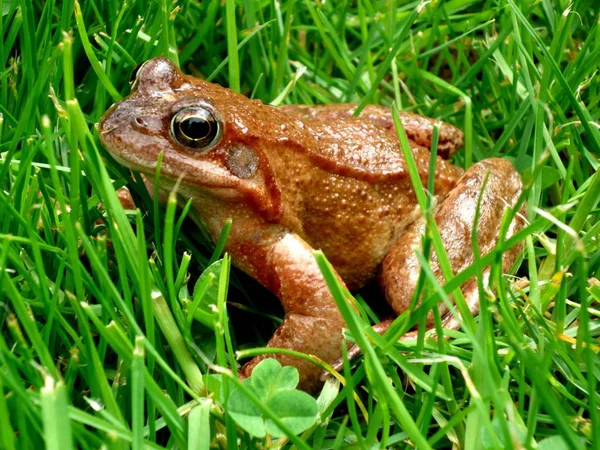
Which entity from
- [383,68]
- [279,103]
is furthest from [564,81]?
[279,103]

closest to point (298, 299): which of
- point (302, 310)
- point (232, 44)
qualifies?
point (302, 310)

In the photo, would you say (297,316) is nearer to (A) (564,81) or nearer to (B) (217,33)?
Answer: (A) (564,81)

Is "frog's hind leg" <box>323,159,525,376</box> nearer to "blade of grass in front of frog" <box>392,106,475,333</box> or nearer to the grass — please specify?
the grass

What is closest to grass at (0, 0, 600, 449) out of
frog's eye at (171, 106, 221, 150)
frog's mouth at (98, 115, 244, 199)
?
frog's mouth at (98, 115, 244, 199)

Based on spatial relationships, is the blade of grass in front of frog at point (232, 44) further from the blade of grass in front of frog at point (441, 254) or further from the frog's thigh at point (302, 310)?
the blade of grass in front of frog at point (441, 254)

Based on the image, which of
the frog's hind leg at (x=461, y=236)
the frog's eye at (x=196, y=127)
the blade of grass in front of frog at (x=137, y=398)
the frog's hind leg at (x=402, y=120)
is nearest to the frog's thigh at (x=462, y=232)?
the frog's hind leg at (x=461, y=236)

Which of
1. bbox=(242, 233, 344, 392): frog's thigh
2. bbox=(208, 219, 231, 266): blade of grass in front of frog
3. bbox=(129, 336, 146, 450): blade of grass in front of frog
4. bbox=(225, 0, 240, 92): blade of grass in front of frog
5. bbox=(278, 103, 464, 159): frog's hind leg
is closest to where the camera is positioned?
bbox=(129, 336, 146, 450): blade of grass in front of frog
